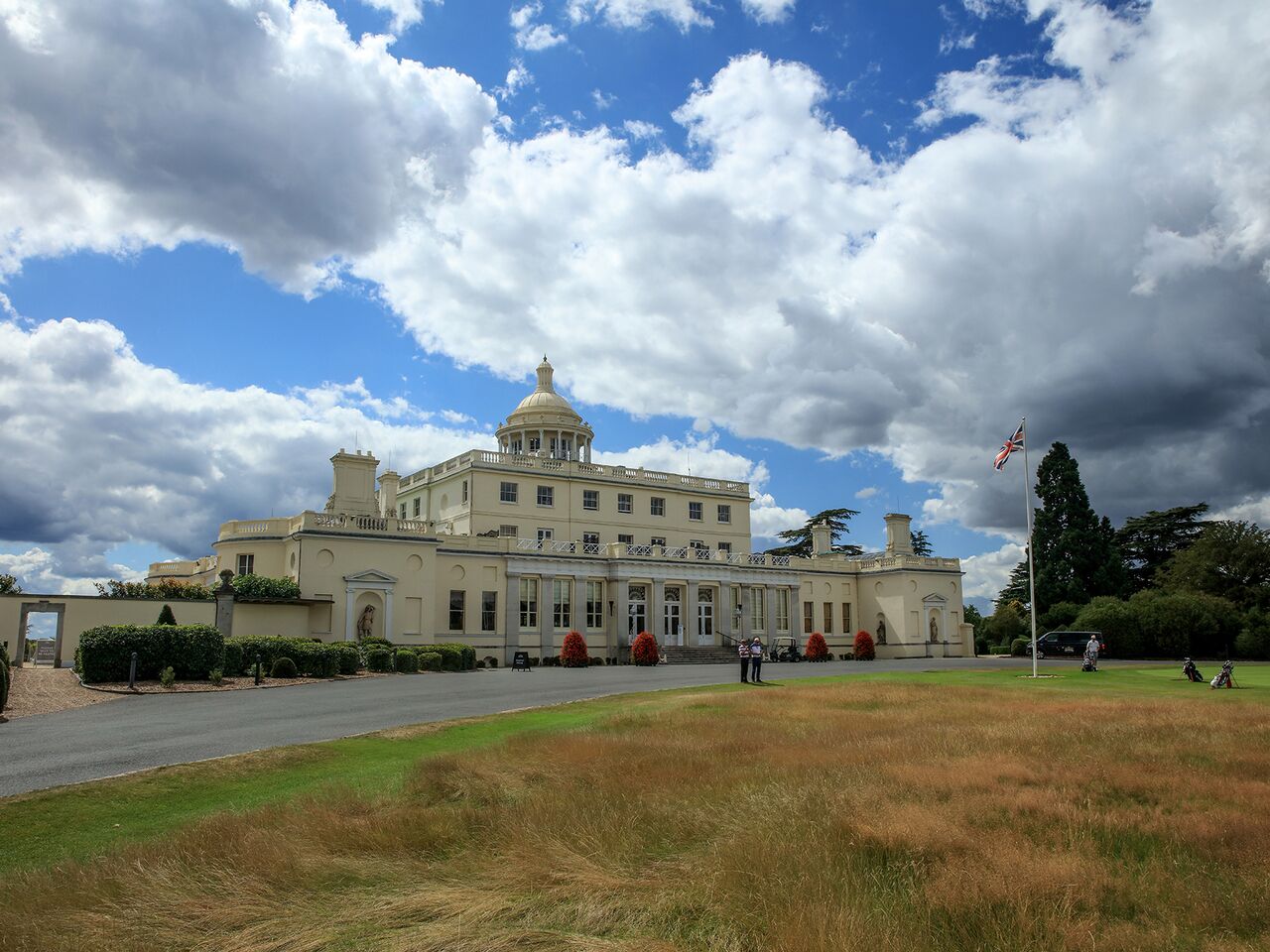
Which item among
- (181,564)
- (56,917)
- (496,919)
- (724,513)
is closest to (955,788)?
(496,919)

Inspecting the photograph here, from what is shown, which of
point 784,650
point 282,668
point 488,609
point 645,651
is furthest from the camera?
point 784,650

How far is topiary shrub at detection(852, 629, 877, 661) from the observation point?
198 ft

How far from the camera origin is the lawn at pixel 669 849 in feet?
22.8

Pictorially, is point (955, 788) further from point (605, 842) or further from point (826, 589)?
point (826, 589)

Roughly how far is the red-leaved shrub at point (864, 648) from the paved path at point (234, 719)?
28891mm

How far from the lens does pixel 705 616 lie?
5753cm

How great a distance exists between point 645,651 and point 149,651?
1010 inches

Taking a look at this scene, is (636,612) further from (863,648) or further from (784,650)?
(863,648)

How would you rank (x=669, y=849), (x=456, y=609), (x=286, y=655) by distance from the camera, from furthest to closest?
(x=456, y=609) → (x=286, y=655) → (x=669, y=849)

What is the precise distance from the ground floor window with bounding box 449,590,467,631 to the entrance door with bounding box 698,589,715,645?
1481 cm

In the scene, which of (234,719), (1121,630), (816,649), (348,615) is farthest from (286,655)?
(1121,630)

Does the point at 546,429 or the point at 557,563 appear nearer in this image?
the point at 557,563

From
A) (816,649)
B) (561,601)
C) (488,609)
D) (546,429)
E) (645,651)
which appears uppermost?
(546,429)

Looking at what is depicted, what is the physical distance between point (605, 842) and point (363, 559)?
127ft
